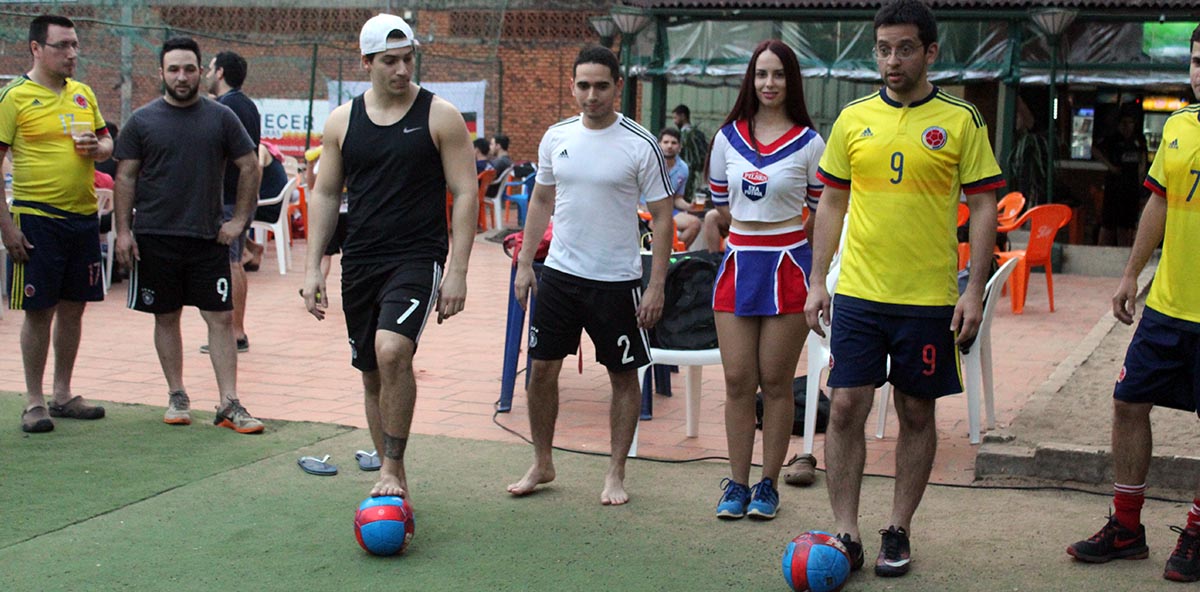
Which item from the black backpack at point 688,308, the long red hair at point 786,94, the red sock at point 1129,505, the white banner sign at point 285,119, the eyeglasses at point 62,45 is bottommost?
the red sock at point 1129,505

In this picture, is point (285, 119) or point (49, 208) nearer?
point (49, 208)

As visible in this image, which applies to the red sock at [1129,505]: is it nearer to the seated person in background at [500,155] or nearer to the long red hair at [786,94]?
the long red hair at [786,94]

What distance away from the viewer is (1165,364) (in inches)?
173

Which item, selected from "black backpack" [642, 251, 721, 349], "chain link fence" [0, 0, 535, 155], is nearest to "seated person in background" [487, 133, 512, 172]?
"chain link fence" [0, 0, 535, 155]

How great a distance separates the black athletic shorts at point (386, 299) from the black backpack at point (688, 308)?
1625mm

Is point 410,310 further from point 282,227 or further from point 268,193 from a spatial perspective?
point 282,227

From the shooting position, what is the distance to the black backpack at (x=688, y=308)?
638 cm

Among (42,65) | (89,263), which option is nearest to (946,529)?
(89,263)

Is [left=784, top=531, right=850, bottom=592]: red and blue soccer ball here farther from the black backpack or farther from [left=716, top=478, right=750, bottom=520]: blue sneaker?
the black backpack

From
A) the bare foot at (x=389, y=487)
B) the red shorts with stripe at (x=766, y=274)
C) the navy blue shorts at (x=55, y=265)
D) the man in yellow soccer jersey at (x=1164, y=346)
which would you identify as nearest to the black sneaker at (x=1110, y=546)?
the man in yellow soccer jersey at (x=1164, y=346)

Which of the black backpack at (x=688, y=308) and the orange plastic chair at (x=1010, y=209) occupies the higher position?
the orange plastic chair at (x=1010, y=209)

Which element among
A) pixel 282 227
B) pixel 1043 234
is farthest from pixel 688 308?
pixel 282 227

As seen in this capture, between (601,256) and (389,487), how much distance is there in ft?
4.05

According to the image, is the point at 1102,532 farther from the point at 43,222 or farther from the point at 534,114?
the point at 534,114
